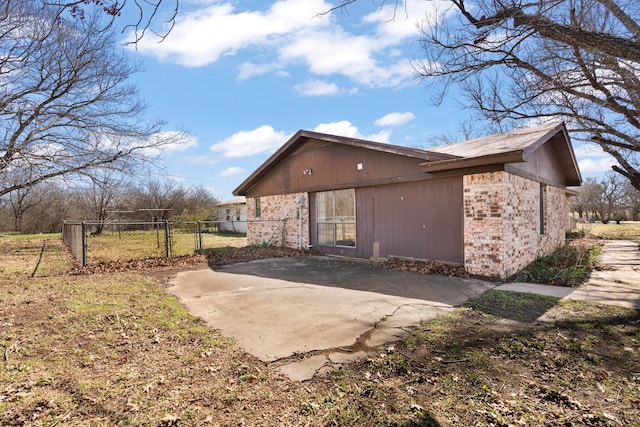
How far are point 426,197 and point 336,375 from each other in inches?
247

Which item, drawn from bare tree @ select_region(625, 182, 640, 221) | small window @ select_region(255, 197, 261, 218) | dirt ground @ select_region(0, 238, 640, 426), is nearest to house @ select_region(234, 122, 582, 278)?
small window @ select_region(255, 197, 261, 218)

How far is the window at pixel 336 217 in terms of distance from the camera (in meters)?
10.7

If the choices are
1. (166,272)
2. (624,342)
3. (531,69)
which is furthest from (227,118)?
Answer: (624,342)

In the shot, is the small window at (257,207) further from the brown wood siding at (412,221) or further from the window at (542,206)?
the window at (542,206)

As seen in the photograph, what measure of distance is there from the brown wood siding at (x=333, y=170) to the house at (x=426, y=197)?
0.03 m

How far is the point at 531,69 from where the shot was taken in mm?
9148

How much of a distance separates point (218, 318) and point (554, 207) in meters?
12.4

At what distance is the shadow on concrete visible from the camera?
20.0ft

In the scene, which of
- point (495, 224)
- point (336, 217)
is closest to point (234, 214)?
point (336, 217)

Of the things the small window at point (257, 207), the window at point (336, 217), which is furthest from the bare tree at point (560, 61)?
the small window at point (257, 207)

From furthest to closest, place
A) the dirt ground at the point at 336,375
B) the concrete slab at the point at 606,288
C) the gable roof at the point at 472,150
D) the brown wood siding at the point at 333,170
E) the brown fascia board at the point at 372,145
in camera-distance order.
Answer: the brown wood siding at the point at 333,170 < the brown fascia board at the point at 372,145 < the gable roof at the point at 472,150 < the concrete slab at the point at 606,288 < the dirt ground at the point at 336,375

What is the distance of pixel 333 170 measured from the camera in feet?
36.3

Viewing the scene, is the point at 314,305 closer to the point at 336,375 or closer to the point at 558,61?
the point at 336,375

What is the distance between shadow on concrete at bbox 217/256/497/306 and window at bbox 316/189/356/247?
35.7 inches
